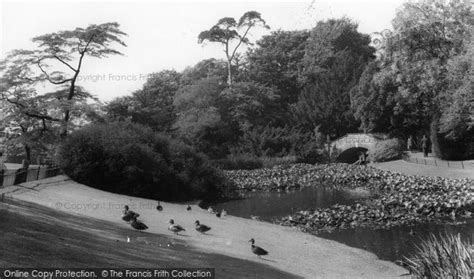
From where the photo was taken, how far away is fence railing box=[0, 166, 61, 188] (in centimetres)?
2046

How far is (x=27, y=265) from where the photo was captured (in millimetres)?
8789

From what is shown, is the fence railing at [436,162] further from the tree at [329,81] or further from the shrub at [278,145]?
the tree at [329,81]

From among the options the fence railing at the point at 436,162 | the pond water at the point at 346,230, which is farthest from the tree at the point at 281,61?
the pond water at the point at 346,230

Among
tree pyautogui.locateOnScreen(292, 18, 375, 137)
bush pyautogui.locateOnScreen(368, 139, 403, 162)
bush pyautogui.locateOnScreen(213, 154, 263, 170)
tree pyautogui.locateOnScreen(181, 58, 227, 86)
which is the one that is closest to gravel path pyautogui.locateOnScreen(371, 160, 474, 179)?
bush pyautogui.locateOnScreen(368, 139, 403, 162)

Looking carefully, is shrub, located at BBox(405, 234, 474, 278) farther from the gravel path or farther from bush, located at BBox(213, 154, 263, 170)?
bush, located at BBox(213, 154, 263, 170)

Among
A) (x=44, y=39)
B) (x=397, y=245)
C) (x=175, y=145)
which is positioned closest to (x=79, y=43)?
(x=44, y=39)

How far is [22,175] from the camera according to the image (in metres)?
22.3

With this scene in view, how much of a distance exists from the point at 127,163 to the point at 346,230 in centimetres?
1478

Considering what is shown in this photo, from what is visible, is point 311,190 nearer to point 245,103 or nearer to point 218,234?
point 218,234

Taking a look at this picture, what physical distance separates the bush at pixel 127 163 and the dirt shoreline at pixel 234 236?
10.3 feet

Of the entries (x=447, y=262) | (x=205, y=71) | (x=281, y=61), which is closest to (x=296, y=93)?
(x=281, y=61)

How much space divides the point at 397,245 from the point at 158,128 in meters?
35.7

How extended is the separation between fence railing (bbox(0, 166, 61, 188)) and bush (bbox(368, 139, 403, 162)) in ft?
117

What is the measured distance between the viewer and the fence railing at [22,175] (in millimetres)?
20459
